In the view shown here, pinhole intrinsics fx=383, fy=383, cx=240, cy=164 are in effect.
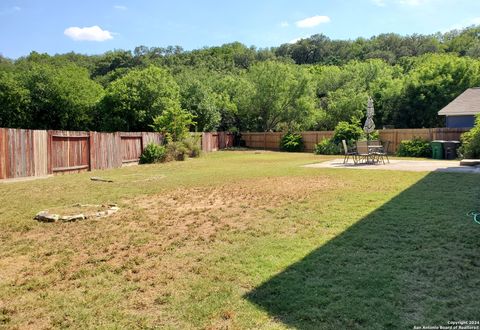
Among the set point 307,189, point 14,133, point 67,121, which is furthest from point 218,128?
point 307,189

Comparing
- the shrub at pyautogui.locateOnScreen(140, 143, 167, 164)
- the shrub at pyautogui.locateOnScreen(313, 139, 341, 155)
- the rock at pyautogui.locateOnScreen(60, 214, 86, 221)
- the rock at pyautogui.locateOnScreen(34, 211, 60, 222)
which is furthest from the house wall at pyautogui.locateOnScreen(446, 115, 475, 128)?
the rock at pyautogui.locateOnScreen(34, 211, 60, 222)

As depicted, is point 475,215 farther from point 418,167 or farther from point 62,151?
point 62,151

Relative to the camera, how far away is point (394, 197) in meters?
7.14

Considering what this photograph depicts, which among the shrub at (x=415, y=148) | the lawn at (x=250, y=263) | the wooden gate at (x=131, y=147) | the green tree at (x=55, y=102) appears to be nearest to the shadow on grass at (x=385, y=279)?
the lawn at (x=250, y=263)

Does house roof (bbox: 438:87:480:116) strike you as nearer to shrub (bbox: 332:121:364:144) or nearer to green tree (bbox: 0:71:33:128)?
shrub (bbox: 332:121:364:144)

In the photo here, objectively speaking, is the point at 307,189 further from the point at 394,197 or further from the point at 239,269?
the point at 239,269

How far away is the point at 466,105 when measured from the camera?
2361cm

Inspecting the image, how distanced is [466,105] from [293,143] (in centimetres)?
1106

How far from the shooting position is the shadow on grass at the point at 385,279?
2.86m

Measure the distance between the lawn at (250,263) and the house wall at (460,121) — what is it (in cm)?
1843

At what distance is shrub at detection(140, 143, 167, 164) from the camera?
59.3ft

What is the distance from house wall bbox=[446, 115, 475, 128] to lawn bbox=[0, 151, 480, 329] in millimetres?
18435

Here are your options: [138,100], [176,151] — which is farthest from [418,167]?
[138,100]

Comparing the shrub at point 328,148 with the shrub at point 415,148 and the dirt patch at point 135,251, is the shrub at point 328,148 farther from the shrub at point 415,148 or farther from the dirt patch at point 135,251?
the dirt patch at point 135,251
